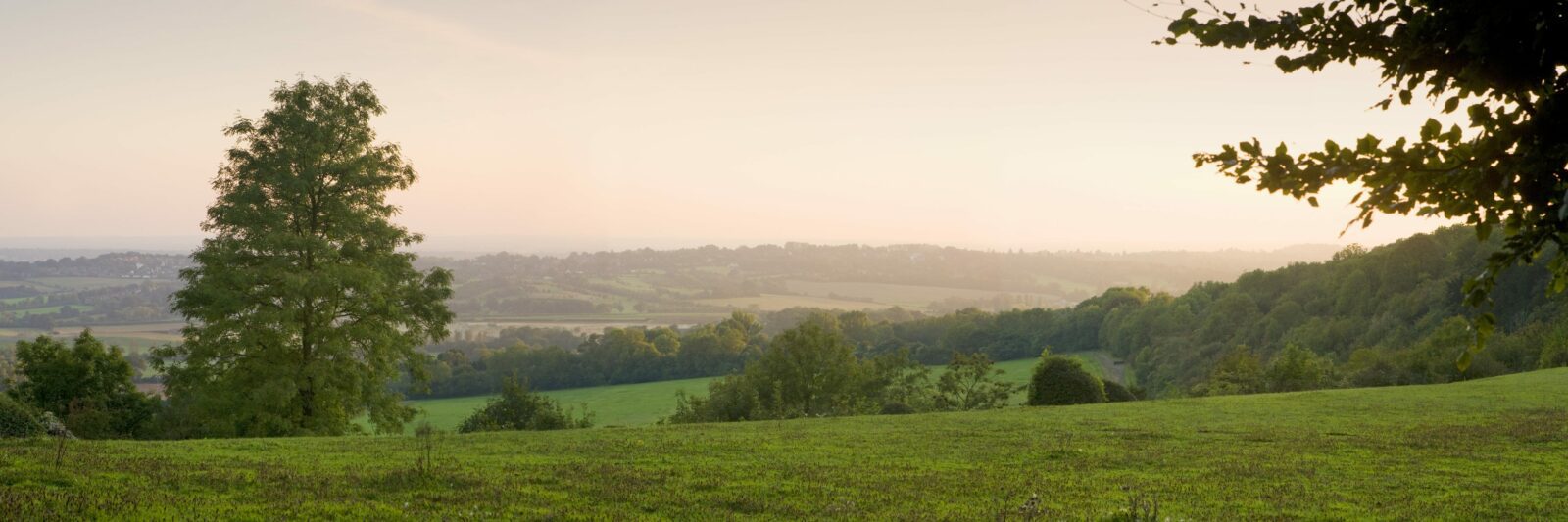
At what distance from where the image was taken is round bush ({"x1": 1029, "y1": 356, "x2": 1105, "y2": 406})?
38.8 metres

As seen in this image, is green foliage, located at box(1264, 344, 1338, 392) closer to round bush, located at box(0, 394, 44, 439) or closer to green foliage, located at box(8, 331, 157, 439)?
round bush, located at box(0, 394, 44, 439)

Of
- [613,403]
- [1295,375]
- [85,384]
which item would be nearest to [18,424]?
[85,384]

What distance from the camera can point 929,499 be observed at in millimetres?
12258

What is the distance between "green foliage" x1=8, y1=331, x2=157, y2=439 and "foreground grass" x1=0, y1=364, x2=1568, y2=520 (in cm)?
2412

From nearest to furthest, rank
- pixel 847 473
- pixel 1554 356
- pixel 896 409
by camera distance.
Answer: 1. pixel 847 473
2. pixel 896 409
3. pixel 1554 356

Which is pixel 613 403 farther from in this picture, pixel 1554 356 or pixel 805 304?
pixel 805 304

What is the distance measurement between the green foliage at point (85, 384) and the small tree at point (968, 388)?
40066 mm

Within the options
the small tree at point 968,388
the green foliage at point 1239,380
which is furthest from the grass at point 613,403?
the green foliage at point 1239,380

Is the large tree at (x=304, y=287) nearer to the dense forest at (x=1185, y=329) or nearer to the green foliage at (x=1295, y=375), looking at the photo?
the green foliage at (x=1295, y=375)

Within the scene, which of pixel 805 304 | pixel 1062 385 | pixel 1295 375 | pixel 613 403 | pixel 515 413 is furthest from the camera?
pixel 805 304

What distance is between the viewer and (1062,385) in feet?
128

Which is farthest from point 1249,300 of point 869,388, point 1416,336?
point 869,388

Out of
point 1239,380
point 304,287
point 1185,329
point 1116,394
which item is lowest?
point 1185,329

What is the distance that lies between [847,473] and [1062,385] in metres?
26.8
